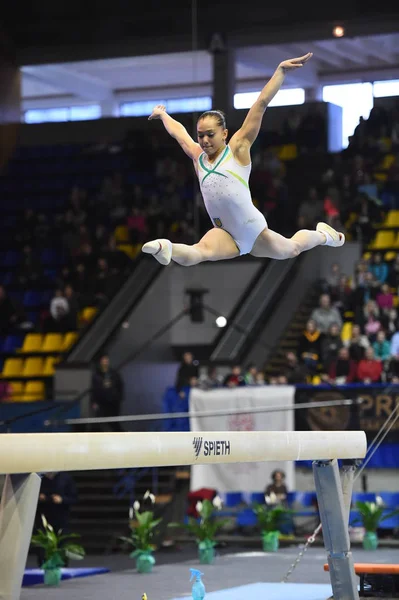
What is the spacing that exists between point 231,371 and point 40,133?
11.0 meters

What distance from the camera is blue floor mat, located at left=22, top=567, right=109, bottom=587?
1119 cm

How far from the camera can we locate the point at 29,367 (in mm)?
19469

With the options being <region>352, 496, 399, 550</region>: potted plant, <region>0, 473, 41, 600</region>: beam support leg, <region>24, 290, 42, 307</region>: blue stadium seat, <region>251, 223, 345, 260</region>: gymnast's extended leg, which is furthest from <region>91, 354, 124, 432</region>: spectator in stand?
<region>0, 473, 41, 600</region>: beam support leg

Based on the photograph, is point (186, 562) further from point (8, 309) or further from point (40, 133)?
point (40, 133)

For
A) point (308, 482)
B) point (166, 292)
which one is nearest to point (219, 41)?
point (166, 292)

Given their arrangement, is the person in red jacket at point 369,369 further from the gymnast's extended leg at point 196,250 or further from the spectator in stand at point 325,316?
the gymnast's extended leg at point 196,250

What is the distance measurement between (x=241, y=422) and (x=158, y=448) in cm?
911

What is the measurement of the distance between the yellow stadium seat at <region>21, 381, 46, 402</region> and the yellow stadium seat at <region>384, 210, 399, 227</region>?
22.2ft

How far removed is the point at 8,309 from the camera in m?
20.7

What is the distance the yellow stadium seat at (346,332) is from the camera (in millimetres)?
17467

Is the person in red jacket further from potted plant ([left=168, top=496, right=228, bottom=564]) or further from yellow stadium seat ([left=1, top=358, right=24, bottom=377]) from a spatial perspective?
yellow stadium seat ([left=1, top=358, right=24, bottom=377])

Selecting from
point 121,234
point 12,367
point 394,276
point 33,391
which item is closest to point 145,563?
point 33,391

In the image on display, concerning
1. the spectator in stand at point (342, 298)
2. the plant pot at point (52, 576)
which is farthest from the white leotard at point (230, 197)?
the spectator in stand at point (342, 298)

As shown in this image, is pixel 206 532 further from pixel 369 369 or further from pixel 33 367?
pixel 33 367
